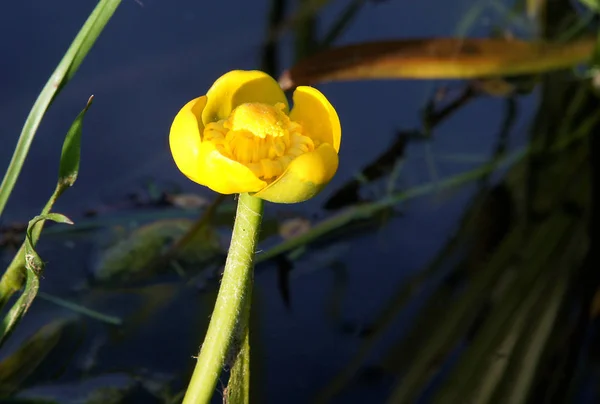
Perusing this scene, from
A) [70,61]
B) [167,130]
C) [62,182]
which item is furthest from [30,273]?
[167,130]

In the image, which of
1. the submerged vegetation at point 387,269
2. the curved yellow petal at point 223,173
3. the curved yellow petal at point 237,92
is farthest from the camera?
the submerged vegetation at point 387,269

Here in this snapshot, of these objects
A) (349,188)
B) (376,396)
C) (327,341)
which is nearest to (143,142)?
(349,188)

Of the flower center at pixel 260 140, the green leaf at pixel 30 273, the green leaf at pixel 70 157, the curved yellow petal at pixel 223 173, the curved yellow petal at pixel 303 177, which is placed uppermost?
the flower center at pixel 260 140

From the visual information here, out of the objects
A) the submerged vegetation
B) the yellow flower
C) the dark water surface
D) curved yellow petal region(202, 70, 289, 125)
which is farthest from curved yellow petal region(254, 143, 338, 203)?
the dark water surface

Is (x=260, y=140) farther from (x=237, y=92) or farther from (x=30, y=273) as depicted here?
(x=30, y=273)

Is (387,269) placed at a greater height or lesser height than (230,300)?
greater

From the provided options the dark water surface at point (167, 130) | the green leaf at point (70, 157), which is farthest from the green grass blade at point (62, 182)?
Answer: the dark water surface at point (167, 130)

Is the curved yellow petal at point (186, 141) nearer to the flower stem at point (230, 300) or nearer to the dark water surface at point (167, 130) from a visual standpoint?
the flower stem at point (230, 300)
